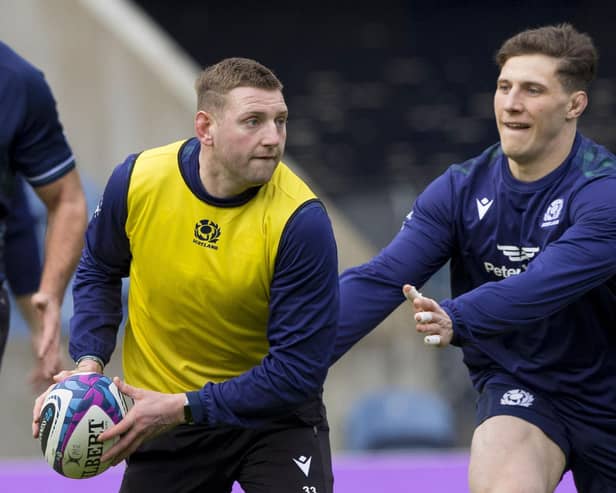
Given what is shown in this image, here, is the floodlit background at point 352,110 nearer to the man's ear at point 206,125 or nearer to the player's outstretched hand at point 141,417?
the player's outstretched hand at point 141,417

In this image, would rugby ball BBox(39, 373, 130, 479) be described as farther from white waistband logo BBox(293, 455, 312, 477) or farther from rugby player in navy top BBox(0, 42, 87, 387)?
rugby player in navy top BBox(0, 42, 87, 387)

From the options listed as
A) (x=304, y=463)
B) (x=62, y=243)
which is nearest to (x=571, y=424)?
(x=304, y=463)

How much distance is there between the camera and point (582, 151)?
14.6ft

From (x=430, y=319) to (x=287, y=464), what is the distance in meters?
0.65

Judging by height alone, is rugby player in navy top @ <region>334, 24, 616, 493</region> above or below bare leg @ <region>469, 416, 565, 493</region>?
above

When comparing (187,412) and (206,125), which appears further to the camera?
(206,125)

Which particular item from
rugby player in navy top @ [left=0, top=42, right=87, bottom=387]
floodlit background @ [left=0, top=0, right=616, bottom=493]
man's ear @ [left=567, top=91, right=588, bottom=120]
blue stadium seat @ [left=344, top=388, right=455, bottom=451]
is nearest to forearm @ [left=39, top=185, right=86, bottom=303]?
rugby player in navy top @ [left=0, top=42, right=87, bottom=387]

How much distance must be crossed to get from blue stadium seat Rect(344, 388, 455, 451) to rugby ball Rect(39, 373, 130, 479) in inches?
209

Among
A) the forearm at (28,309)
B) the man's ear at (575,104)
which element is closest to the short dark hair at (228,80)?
the man's ear at (575,104)

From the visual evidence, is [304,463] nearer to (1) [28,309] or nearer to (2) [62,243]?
(2) [62,243]

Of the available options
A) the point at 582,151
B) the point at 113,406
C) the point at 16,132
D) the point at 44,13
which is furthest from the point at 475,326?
the point at 44,13

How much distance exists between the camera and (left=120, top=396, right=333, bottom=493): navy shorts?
4.11m

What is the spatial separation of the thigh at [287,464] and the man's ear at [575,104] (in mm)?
1393

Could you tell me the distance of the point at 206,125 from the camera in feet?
13.0
